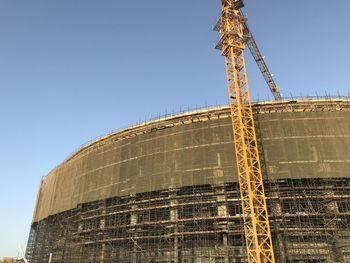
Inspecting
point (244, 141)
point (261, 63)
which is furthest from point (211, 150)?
A: point (261, 63)

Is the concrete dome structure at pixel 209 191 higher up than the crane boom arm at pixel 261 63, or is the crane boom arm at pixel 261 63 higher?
the crane boom arm at pixel 261 63

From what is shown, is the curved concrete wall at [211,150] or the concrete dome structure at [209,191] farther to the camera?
the curved concrete wall at [211,150]

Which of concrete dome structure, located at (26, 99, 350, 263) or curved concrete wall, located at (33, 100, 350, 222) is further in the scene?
curved concrete wall, located at (33, 100, 350, 222)

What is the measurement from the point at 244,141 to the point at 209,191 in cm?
610

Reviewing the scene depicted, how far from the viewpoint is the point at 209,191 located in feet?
104

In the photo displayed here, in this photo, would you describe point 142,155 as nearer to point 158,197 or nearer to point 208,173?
point 158,197

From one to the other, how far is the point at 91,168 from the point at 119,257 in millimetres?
12695

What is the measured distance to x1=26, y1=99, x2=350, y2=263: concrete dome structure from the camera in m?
29.1

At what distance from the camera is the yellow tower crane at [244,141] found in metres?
28.0

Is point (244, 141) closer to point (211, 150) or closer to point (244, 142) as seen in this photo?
point (244, 142)

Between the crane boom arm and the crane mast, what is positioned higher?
the crane boom arm

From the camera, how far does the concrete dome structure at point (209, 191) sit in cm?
2912

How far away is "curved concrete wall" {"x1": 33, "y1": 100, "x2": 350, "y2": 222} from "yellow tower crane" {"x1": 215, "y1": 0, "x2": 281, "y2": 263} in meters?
1.40

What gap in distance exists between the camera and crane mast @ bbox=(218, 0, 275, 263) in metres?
28.0
